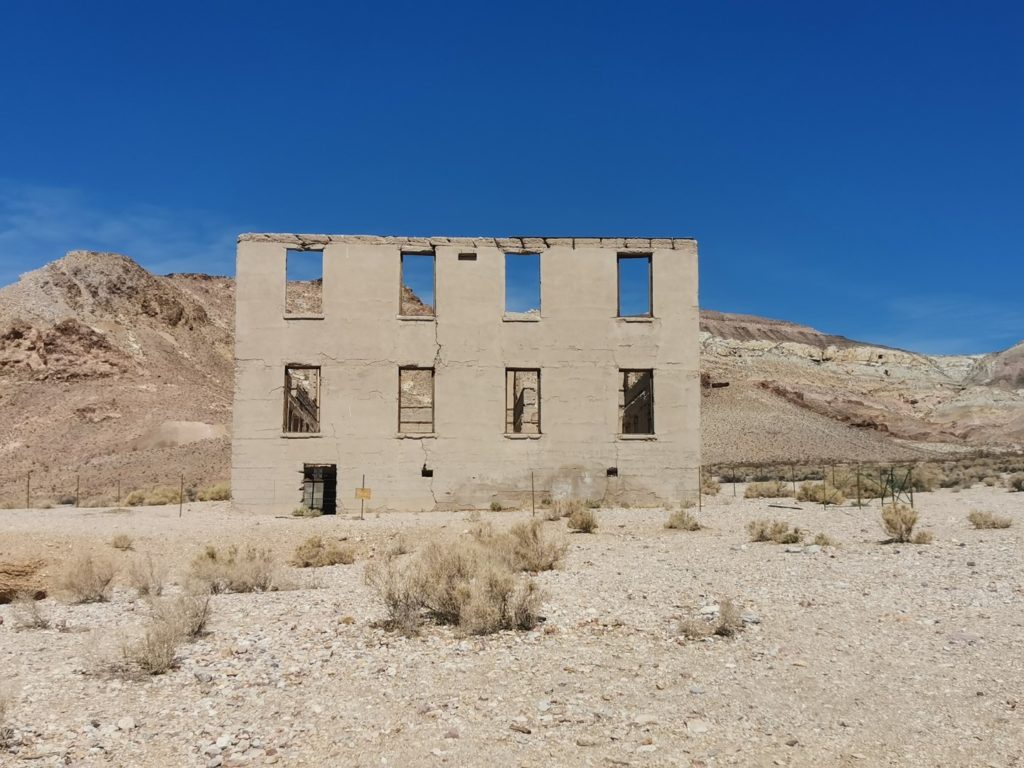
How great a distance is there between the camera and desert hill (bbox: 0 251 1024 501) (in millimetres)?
41375

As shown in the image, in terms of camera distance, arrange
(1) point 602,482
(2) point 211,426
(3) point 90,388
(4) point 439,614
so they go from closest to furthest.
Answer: (4) point 439,614 < (1) point 602,482 < (2) point 211,426 < (3) point 90,388

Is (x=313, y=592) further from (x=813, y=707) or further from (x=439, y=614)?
(x=813, y=707)

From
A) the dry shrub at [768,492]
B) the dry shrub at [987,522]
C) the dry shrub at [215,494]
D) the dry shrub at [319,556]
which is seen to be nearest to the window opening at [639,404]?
the dry shrub at [768,492]

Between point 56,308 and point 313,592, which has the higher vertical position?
point 56,308

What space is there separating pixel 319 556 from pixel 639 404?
1459 centimetres

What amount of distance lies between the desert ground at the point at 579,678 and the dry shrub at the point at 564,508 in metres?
7.67

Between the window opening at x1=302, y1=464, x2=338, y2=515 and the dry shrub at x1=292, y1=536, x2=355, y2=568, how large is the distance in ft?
24.3

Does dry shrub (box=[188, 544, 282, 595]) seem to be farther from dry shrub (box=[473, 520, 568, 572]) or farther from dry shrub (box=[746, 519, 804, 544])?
dry shrub (box=[746, 519, 804, 544])

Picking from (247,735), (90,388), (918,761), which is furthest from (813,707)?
(90,388)

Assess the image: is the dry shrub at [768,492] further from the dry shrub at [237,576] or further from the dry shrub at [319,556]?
the dry shrub at [237,576]

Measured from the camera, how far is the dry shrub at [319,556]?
13125 millimetres

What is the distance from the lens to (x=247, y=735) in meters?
5.31

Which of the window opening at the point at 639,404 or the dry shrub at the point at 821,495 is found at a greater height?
the window opening at the point at 639,404

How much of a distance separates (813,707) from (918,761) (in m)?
0.94
